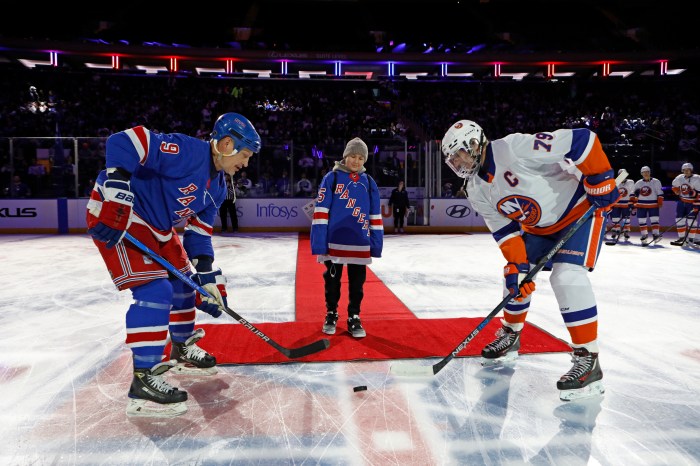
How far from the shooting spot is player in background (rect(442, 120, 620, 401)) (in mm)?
2484

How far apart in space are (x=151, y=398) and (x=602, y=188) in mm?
2379

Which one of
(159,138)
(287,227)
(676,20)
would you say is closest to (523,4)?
(676,20)

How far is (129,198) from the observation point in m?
2.13

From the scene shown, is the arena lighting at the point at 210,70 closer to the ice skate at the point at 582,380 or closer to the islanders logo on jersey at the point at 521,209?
the islanders logo on jersey at the point at 521,209

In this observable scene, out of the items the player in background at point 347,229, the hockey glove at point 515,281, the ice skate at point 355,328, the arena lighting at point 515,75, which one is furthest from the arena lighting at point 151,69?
the hockey glove at point 515,281

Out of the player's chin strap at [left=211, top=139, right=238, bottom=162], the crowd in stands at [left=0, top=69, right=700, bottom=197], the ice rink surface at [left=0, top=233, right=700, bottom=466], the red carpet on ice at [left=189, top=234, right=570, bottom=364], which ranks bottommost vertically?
the ice rink surface at [left=0, top=233, right=700, bottom=466]

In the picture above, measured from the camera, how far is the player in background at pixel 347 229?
11.6ft

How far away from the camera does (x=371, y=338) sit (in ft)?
11.3

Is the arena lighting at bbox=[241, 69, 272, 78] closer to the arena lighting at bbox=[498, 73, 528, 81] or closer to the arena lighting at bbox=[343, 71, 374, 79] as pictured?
the arena lighting at bbox=[343, 71, 374, 79]

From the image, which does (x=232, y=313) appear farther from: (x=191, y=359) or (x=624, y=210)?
(x=624, y=210)

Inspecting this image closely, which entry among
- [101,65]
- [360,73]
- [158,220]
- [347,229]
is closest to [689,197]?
[347,229]

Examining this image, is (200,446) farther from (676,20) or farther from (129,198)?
(676,20)

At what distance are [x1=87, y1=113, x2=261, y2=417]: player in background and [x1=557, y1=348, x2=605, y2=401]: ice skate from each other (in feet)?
5.78

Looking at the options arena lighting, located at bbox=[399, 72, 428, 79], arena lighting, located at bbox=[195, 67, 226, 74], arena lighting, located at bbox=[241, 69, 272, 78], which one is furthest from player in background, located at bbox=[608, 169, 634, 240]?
arena lighting, located at bbox=[195, 67, 226, 74]
